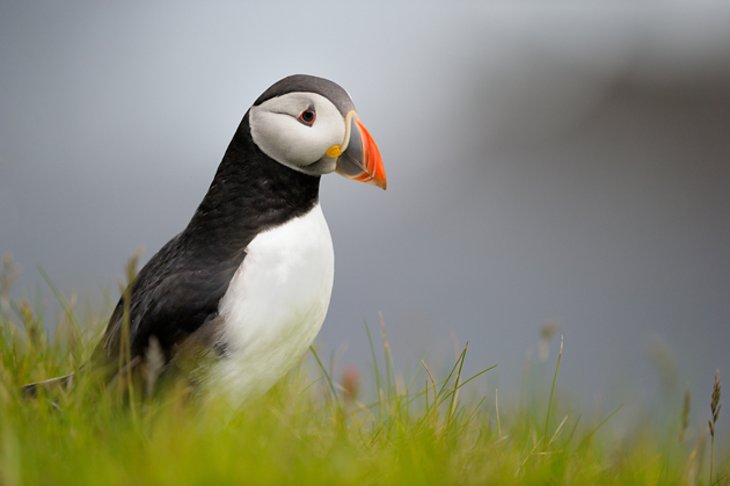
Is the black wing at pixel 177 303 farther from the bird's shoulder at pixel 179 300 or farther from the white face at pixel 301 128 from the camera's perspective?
the white face at pixel 301 128

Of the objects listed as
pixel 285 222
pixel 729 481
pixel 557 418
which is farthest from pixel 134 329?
pixel 729 481

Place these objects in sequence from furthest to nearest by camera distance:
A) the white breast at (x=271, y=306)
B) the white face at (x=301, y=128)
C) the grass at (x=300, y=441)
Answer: the white face at (x=301, y=128) → the white breast at (x=271, y=306) → the grass at (x=300, y=441)

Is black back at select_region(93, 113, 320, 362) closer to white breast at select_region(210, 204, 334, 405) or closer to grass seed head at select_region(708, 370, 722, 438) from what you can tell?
white breast at select_region(210, 204, 334, 405)

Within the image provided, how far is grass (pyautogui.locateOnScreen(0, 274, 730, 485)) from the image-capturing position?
2.50 meters

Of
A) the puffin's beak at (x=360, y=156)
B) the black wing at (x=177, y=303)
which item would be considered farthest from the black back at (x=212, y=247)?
the puffin's beak at (x=360, y=156)

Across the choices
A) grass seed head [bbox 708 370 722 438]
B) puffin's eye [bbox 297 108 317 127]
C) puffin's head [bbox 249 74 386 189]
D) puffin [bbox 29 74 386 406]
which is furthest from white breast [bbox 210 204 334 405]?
grass seed head [bbox 708 370 722 438]

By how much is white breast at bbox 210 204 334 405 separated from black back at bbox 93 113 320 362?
74 mm

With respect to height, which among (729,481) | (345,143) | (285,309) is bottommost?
(729,481)

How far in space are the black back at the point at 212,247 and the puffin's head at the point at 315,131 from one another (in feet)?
0.27

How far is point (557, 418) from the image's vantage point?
417cm

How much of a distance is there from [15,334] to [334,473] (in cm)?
254

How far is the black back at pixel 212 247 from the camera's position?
3.45m

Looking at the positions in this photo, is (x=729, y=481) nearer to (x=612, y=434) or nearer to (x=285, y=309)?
(x=612, y=434)

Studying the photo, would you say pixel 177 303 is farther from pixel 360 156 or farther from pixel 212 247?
pixel 360 156
